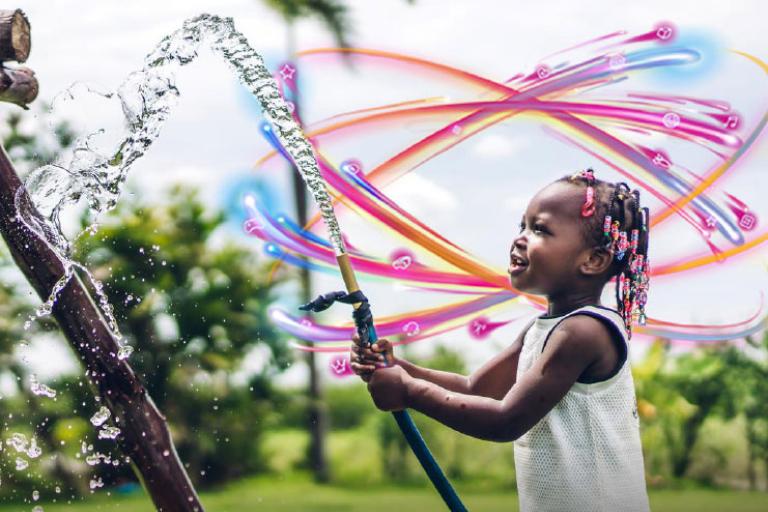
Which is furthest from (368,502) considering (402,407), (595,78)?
(402,407)

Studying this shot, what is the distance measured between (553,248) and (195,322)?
22.2ft

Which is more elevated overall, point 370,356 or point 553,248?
point 553,248

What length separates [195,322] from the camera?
875cm

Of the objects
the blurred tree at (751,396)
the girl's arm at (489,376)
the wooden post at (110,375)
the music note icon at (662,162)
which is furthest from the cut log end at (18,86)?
the blurred tree at (751,396)

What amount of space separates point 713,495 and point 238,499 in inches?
159

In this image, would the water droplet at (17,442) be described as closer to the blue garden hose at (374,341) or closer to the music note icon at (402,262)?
the music note icon at (402,262)

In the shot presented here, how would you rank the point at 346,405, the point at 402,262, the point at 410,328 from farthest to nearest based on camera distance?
the point at 346,405 < the point at 402,262 < the point at 410,328

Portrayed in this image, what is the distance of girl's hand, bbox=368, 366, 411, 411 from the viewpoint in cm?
232

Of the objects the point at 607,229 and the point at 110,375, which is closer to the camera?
the point at 607,229

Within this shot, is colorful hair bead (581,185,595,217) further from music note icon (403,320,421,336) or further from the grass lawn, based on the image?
the grass lawn

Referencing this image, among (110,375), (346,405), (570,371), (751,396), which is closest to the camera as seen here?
(570,371)

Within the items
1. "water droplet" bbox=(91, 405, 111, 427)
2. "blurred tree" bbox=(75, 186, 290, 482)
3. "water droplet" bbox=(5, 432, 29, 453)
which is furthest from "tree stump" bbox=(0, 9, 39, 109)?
"blurred tree" bbox=(75, 186, 290, 482)

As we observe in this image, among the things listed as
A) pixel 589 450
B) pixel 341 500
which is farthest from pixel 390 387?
pixel 341 500

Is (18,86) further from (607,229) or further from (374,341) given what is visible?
(607,229)
